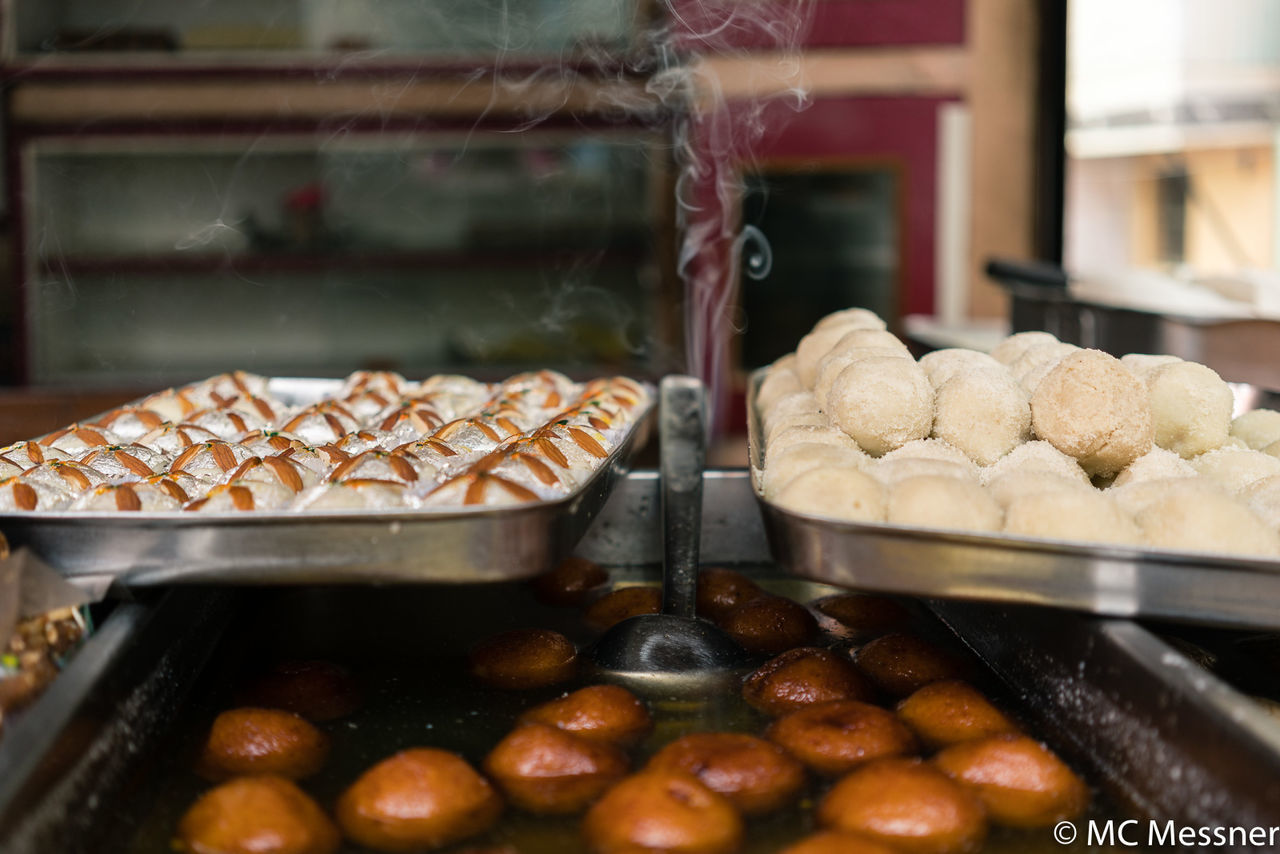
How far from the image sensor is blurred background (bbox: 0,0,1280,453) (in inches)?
165

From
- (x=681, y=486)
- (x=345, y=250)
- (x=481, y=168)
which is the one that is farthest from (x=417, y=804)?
(x=481, y=168)

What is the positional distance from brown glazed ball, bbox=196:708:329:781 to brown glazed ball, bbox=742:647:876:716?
1.66ft

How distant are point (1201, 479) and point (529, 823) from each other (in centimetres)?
83

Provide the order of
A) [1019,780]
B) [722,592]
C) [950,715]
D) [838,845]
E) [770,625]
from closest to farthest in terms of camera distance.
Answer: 1. [838,845]
2. [1019,780]
3. [950,715]
4. [770,625]
5. [722,592]

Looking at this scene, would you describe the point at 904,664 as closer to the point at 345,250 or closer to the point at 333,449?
the point at 333,449

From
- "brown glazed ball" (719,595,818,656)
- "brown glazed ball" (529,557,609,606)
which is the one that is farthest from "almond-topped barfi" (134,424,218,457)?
"brown glazed ball" (719,595,818,656)

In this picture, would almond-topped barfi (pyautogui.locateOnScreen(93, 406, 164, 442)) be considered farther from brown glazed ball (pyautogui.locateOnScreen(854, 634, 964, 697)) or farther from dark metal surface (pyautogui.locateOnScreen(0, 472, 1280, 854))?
brown glazed ball (pyautogui.locateOnScreen(854, 634, 964, 697))

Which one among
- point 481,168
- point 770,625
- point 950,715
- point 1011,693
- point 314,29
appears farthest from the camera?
point 481,168

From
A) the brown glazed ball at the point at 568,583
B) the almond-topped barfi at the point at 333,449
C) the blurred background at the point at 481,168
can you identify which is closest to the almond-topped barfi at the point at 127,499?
the almond-topped barfi at the point at 333,449

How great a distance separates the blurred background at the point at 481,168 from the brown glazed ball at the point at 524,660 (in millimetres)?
2573

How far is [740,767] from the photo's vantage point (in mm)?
1100

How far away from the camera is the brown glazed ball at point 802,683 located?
129 cm

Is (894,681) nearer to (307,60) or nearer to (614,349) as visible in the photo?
(614,349)

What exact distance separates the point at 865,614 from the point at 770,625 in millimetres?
175
